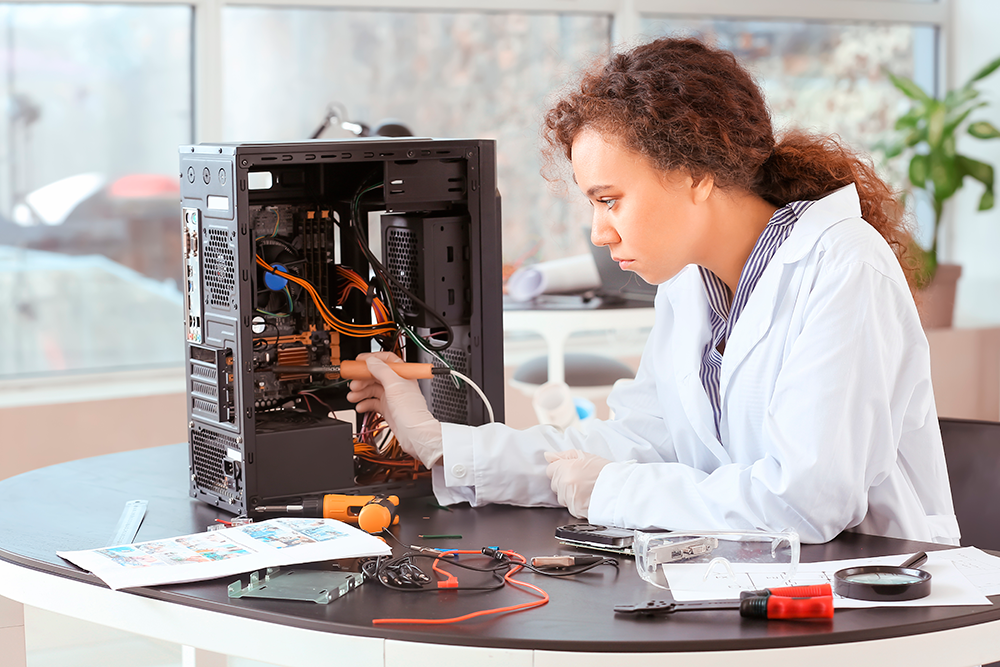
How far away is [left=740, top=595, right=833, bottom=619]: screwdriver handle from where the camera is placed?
950mm

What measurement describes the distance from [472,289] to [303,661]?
630 mm

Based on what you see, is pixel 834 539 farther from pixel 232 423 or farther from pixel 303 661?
pixel 232 423

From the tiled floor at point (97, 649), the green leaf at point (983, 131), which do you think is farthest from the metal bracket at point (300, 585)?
the green leaf at point (983, 131)

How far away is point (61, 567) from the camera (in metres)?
1.11

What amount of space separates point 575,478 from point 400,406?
271mm

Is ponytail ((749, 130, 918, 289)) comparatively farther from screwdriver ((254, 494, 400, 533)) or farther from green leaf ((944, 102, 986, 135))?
green leaf ((944, 102, 986, 135))

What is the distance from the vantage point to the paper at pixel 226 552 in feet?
3.50

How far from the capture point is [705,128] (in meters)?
1.28

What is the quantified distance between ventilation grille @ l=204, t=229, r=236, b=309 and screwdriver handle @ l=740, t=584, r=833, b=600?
694 mm

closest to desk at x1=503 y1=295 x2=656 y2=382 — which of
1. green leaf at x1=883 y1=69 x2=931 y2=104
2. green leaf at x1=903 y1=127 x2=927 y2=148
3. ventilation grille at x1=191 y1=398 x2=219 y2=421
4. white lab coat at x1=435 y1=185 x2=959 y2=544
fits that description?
white lab coat at x1=435 y1=185 x2=959 y2=544

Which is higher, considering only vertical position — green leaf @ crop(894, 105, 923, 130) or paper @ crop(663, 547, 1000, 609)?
green leaf @ crop(894, 105, 923, 130)

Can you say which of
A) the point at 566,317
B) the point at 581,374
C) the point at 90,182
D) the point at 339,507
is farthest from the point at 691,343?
A: the point at 90,182

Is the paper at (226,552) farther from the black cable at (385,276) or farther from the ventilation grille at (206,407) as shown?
the black cable at (385,276)

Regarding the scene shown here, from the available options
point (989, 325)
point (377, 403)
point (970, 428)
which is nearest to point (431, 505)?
point (377, 403)
